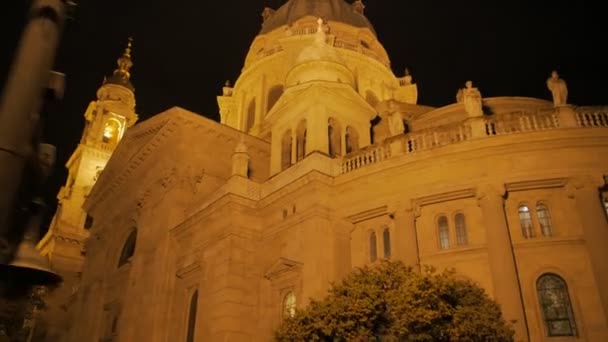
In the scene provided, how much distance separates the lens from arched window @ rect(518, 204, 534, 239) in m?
17.2

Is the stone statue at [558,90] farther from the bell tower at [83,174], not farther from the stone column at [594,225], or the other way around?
the bell tower at [83,174]

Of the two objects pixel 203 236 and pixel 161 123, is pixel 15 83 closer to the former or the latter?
pixel 203 236

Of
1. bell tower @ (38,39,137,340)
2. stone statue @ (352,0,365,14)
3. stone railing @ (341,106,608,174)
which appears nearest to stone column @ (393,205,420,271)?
stone railing @ (341,106,608,174)

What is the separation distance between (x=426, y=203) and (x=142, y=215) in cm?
1794

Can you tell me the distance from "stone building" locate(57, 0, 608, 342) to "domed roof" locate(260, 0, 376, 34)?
1724 cm

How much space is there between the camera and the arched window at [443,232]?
717 inches

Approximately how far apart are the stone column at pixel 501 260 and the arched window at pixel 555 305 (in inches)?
43.1

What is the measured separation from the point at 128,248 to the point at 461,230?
22.2m

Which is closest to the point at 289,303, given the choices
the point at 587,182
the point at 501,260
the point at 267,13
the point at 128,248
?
the point at 501,260

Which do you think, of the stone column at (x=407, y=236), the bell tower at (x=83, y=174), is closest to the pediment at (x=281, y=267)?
the stone column at (x=407, y=236)

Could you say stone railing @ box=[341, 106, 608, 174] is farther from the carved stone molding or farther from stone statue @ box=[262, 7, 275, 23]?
stone statue @ box=[262, 7, 275, 23]

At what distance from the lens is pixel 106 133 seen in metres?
53.8

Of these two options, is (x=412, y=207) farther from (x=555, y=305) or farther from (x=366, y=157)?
(x=555, y=305)

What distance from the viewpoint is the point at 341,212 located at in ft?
66.4
